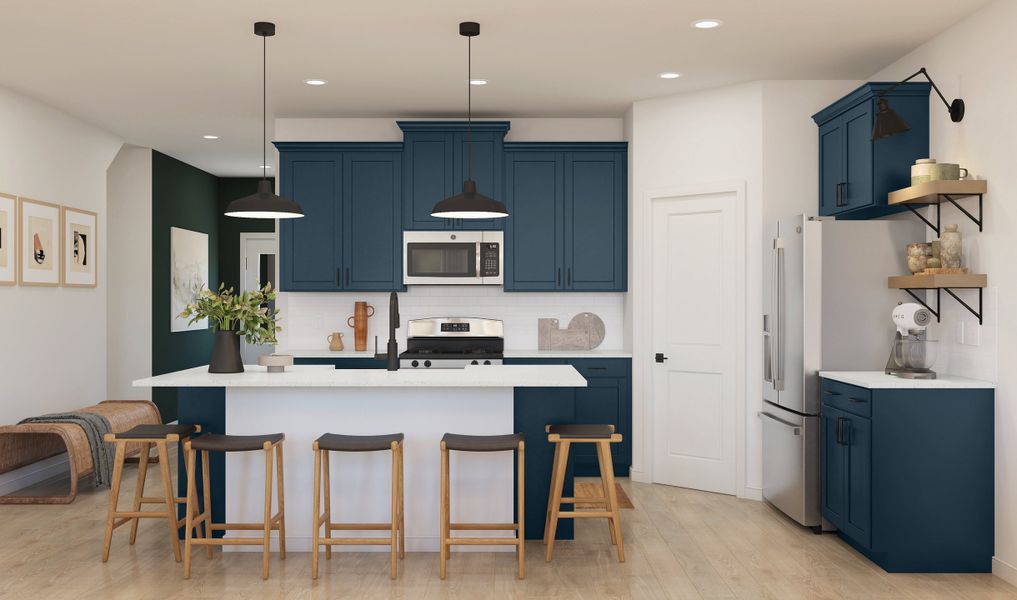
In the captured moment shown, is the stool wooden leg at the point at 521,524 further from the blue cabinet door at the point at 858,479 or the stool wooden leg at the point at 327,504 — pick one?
the blue cabinet door at the point at 858,479

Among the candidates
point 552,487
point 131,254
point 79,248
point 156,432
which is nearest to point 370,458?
point 552,487

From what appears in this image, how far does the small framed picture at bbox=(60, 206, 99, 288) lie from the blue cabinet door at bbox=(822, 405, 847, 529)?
5397 millimetres

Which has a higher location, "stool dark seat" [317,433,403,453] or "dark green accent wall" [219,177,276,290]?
"dark green accent wall" [219,177,276,290]

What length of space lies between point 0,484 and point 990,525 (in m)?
5.83

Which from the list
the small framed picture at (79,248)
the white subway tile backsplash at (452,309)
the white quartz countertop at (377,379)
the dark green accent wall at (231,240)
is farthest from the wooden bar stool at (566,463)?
the dark green accent wall at (231,240)

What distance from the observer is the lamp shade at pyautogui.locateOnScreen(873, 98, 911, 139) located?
4.31 metres

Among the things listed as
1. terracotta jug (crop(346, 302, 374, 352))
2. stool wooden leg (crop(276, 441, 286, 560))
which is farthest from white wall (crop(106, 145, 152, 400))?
stool wooden leg (crop(276, 441, 286, 560))

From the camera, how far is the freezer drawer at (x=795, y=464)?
468 cm

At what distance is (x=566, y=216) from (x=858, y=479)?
10.0 feet

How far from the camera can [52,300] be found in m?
6.24

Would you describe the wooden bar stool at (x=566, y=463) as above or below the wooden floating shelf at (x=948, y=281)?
below

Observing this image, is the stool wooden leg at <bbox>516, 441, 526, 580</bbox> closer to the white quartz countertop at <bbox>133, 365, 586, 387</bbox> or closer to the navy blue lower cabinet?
the white quartz countertop at <bbox>133, 365, 586, 387</bbox>

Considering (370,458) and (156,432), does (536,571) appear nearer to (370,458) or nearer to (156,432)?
(370,458)

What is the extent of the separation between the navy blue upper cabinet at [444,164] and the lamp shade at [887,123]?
111 inches
